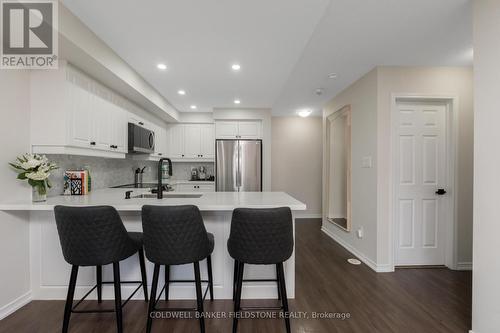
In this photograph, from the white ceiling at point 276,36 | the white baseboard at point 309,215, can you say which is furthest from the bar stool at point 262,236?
the white baseboard at point 309,215

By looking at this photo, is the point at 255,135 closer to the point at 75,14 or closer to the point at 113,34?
the point at 113,34

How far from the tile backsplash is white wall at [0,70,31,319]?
37cm

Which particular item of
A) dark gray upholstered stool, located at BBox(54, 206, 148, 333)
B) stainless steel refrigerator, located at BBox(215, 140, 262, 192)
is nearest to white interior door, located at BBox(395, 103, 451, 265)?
stainless steel refrigerator, located at BBox(215, 140, 262, 192)

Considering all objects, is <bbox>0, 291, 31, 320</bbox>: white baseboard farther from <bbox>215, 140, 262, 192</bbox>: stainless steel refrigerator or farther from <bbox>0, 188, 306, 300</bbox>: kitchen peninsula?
<bbox>215, 140, 262, 192</bbox>: stainless steel refrigerator

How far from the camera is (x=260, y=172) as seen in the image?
15.2 ft

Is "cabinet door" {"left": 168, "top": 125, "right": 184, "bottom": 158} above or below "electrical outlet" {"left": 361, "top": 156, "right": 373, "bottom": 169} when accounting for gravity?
above

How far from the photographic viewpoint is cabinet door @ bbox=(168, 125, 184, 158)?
5051mm

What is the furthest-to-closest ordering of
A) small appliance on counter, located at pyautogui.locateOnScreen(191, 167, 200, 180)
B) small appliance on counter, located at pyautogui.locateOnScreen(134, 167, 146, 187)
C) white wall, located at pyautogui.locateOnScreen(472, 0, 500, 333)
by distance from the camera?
1. small appliance on counter, located at pyautogui.locateOnScreen(191, 167, 200, 180)
2. small appliance on counter, located at pyautogui.locateOnScreen(134, 167, 146, 187)
3. white wall, located at pyautogui.locateOnScreen(472, 0, 500, 333)

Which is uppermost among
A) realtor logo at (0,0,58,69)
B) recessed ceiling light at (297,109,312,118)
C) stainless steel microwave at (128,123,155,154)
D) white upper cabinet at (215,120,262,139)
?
recessed ceiling light at (297,109,312,118)

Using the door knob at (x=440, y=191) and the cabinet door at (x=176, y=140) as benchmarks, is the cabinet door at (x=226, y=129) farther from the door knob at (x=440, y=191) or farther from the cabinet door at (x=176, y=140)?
the door knob at (x=440, y=191)

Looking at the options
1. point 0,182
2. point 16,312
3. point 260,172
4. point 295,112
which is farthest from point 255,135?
point 16,312

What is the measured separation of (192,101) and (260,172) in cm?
194

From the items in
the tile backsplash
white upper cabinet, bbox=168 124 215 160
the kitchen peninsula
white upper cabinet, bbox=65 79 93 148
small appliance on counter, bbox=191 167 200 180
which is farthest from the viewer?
small appliance on counter, bbox=191 167 200 180

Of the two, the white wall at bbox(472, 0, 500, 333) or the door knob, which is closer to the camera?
the white wall at bbox(472, 0, 500, 333)
